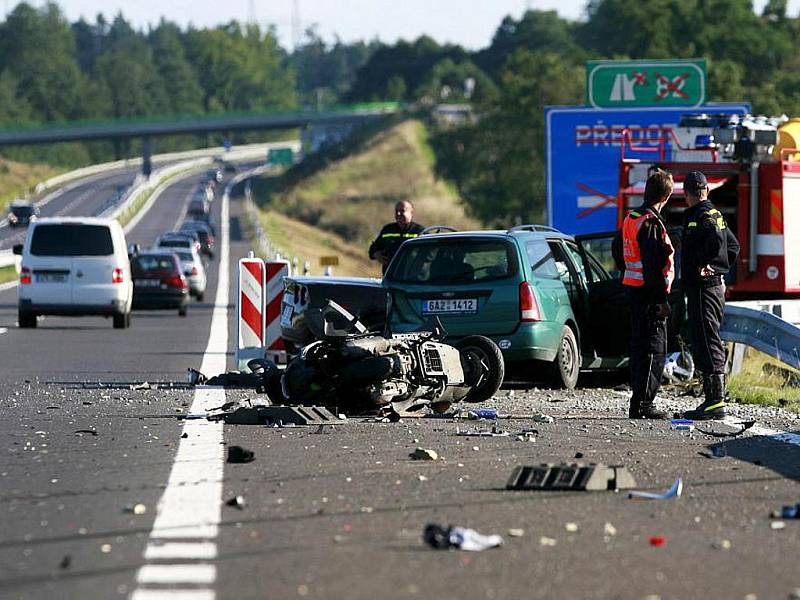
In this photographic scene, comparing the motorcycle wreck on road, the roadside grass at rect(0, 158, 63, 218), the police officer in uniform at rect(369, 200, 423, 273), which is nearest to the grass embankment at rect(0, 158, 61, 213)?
the roadside grass at rect(0, 158, 63, 218)

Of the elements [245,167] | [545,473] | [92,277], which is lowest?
[245,167]

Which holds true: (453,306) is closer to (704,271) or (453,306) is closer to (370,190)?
(704,271)

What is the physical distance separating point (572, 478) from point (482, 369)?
17.3 feet

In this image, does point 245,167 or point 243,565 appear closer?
point 243,565

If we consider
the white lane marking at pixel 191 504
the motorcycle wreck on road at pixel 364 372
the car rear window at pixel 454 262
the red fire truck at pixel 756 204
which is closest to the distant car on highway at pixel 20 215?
the red fire truck at pixel 756 204

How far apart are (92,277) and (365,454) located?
18.1m

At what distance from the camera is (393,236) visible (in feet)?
57.3

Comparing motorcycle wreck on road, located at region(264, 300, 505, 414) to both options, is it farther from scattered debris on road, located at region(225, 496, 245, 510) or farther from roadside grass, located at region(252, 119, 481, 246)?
roadside grass, located at region(252, 119, 481, 246)

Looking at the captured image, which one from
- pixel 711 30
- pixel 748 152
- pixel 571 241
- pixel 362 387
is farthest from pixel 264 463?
pixel 711 30

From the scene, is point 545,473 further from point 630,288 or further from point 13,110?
point 13,110

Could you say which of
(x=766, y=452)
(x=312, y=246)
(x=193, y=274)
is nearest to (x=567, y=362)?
(x=766, y=452)

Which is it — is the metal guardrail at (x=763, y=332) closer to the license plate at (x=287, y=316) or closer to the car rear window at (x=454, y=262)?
the car rear window at (x=454, y=262)

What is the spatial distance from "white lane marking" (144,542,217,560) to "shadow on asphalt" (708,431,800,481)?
3.44m

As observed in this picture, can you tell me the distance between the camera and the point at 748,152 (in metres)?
22.3
